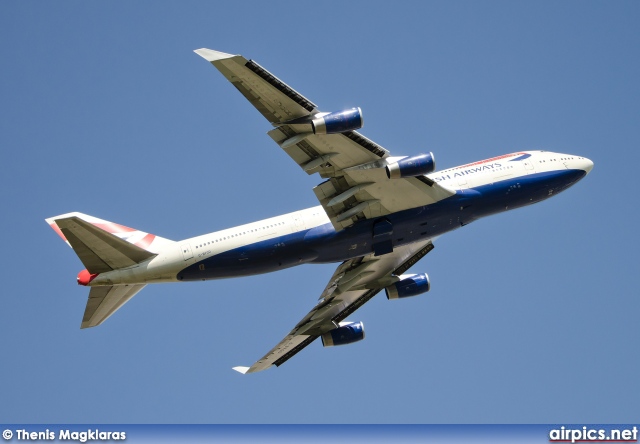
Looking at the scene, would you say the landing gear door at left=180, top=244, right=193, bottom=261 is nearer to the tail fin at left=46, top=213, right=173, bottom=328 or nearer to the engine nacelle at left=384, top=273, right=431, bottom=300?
the tail fin at left=46, top=213, right=173, bottom=328

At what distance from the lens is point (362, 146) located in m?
56.4

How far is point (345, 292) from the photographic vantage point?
70.2m

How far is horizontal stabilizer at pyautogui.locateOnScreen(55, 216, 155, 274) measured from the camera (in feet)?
183

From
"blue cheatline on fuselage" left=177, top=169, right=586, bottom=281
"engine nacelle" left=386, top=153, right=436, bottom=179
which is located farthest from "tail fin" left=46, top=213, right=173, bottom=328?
"engine nacelle" left=386, top=153, right=436, bottom=179

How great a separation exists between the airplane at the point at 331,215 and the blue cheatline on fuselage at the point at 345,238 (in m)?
0.06

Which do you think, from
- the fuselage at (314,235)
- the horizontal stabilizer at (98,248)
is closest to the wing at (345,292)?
the fuselage at (314,235)

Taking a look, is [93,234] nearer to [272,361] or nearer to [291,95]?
[291,95]

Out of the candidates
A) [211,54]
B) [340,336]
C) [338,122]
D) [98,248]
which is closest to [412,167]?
[338,122]

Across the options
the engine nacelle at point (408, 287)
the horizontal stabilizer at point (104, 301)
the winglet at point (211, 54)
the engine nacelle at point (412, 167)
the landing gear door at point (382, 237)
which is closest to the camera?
the winglet at point (211, 54)

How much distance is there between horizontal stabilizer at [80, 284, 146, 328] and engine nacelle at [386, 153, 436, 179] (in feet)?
56.3

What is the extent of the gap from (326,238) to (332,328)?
14.7m

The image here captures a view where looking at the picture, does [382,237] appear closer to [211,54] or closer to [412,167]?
[412,167]

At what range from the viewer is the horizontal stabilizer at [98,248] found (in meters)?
55.7

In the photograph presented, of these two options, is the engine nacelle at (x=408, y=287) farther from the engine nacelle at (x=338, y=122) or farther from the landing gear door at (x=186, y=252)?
the engine nacelle at (x=338, y=122)
